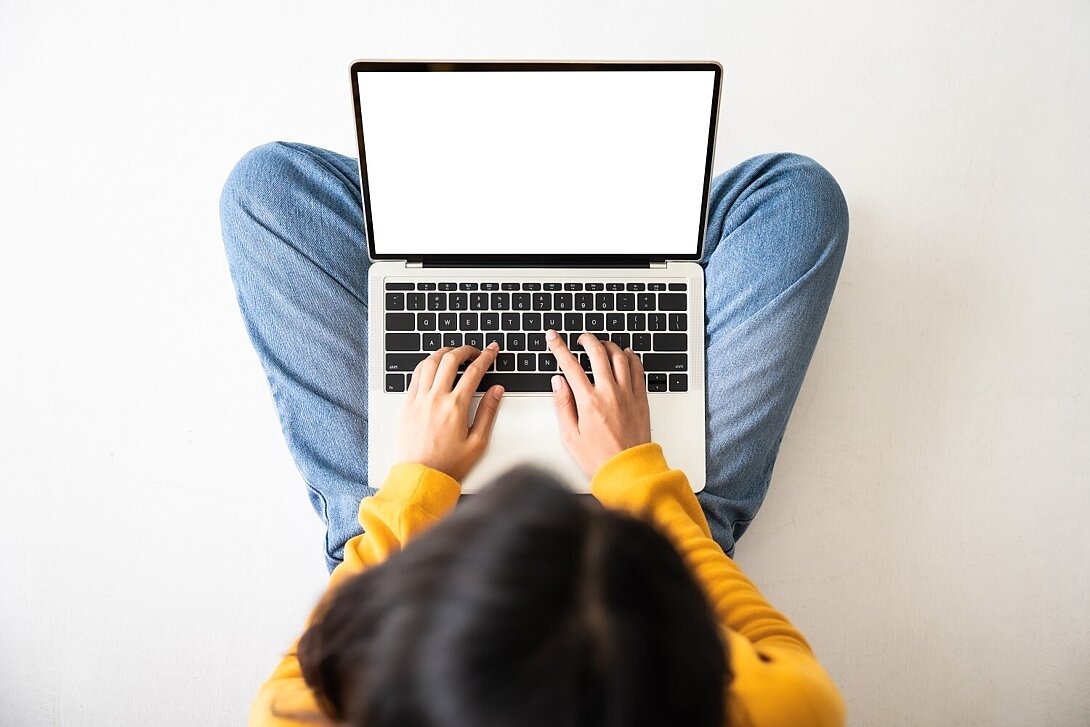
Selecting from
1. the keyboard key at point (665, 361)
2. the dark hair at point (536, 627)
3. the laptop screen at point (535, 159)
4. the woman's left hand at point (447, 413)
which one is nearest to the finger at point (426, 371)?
the woman's left hand at point (447, 413)

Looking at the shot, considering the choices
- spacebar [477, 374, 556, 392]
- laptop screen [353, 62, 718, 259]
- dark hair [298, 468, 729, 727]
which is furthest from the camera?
spacebar [477, 374, 556, 392]

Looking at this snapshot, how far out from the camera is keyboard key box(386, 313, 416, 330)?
0.80 meters

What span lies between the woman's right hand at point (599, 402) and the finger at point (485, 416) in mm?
59

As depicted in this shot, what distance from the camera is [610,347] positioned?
31.7 inches

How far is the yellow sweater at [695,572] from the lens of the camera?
1.88 ft

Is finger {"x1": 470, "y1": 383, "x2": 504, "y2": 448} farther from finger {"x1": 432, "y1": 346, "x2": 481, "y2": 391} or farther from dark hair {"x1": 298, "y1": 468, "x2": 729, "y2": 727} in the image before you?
dark hair {"x1": 298, "y1": 468, "x2": 729, "y2": 727}

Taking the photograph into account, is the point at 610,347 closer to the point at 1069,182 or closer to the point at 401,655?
the point at 401,655

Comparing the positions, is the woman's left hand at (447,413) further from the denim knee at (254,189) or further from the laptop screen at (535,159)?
the denim knee at (254,189)

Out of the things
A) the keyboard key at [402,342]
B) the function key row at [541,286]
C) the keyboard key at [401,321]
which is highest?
the function key row at [541,286]

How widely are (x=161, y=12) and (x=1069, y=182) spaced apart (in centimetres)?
113

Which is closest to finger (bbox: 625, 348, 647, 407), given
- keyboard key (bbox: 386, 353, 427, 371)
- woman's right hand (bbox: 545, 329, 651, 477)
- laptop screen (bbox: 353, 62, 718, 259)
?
woman's right hand (bbox: 545, 329, 651, 477)

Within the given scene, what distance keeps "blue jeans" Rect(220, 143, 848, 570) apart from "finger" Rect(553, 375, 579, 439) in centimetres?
14

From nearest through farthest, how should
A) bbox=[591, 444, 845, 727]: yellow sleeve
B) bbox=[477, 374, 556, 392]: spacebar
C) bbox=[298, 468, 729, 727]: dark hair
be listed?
bbox=[298, 468, 729, 727]: dark hair → bbox=[591, 444, 845, 727]: yellow sleeve → bbox=[477, 374, 556, 392]: spacebar

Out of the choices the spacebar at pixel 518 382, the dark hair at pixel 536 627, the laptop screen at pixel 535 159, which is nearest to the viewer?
the dark hair at pixel 536 627
